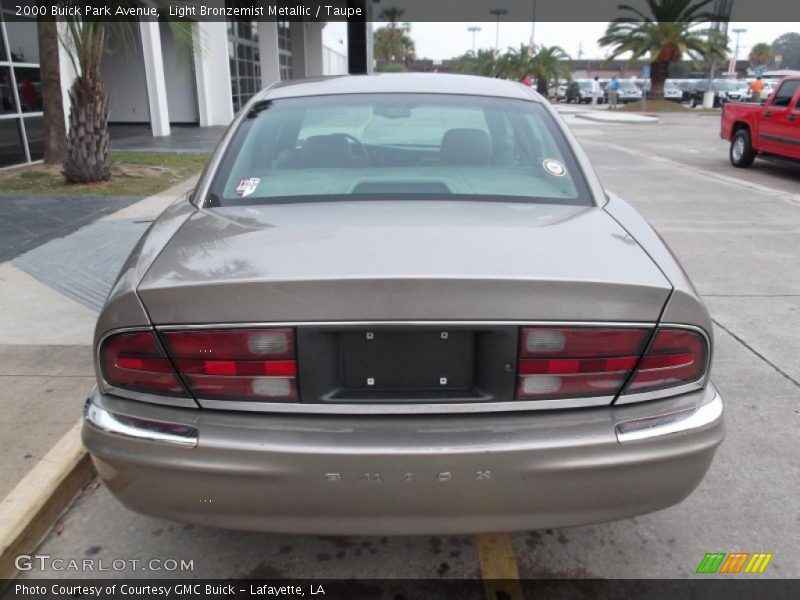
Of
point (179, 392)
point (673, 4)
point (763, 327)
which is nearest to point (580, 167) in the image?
point (179, 392)

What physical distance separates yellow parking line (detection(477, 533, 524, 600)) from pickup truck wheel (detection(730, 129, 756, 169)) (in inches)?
504

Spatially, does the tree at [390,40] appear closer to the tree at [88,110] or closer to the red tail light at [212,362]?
the tree at [88,110]

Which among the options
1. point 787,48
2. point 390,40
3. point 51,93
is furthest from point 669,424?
point 787,48

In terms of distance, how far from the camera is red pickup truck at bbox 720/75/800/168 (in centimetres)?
1141

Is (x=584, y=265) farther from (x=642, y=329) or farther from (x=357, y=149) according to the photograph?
(x=357, y=149)

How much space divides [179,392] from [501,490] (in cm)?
97

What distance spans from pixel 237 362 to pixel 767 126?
13009 millimetres

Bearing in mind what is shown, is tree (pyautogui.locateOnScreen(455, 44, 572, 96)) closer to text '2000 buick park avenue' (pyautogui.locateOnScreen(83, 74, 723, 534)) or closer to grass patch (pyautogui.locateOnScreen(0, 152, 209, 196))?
grass patch (pyautogui.locateOnScreen(0, 152, 209, 196))

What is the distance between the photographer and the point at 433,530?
6.31ft

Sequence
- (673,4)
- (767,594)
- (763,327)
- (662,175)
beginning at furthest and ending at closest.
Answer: (673,4), (662,175), (763,327), (767,594)

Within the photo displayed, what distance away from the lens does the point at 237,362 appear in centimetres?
188

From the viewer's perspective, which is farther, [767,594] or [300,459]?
[767,594]

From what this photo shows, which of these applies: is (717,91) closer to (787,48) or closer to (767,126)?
(767,126)

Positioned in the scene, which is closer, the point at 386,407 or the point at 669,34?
the point at 386,407
